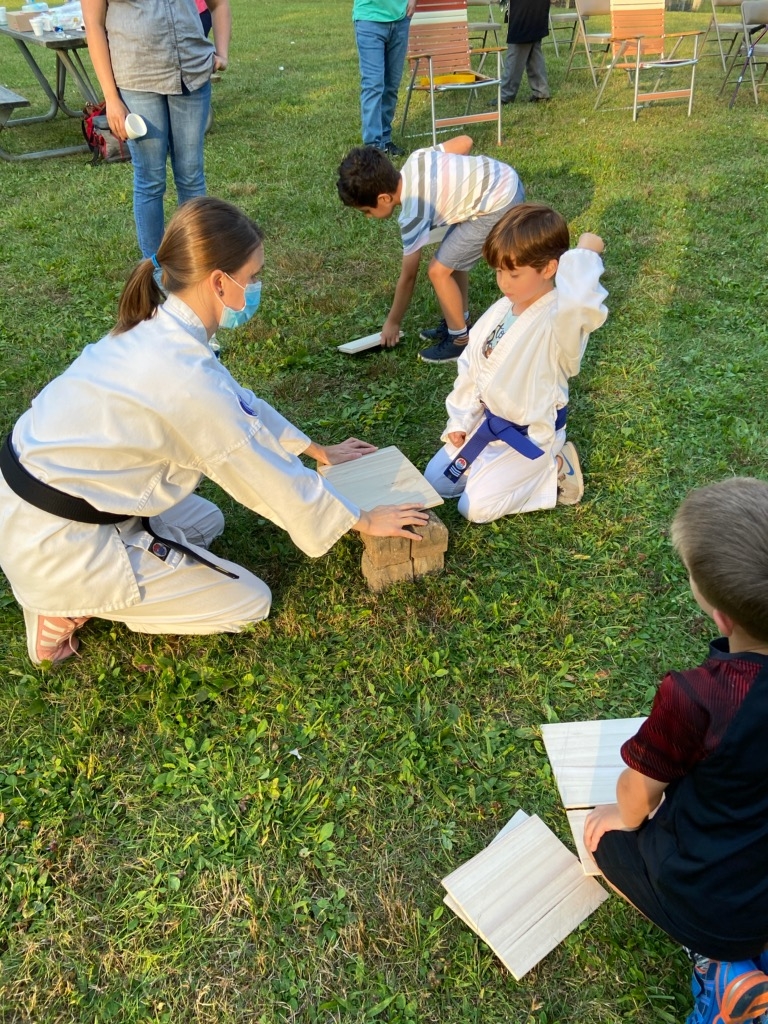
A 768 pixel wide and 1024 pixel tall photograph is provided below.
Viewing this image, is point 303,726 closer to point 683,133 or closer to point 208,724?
point 208,724

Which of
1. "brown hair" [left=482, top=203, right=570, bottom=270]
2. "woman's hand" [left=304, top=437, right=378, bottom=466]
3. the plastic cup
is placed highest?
the plastic cup

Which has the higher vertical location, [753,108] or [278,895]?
[753,108]

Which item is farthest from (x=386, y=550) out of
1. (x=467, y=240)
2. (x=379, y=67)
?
(x=379, y=67)

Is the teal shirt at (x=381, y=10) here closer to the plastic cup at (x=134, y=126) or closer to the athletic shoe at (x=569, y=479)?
the plastic cup at (x=134, y=126)

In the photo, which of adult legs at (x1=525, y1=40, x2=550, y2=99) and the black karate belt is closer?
the black karate belt

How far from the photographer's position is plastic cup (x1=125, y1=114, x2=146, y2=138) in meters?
3.79

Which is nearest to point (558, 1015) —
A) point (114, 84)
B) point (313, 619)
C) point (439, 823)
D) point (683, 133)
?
point (439, 823)

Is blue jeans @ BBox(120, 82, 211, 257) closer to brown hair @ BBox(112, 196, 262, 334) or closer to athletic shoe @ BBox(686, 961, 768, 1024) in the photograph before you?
brown hair @ BBox(112, 196, 262, 334)

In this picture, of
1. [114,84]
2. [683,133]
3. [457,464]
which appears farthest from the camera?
[683,133]

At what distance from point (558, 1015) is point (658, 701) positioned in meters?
0.86

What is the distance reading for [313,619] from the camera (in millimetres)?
2633

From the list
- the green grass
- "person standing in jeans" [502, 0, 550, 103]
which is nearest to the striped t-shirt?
the green grass

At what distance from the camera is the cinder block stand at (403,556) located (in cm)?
257

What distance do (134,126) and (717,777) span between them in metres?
4.10
